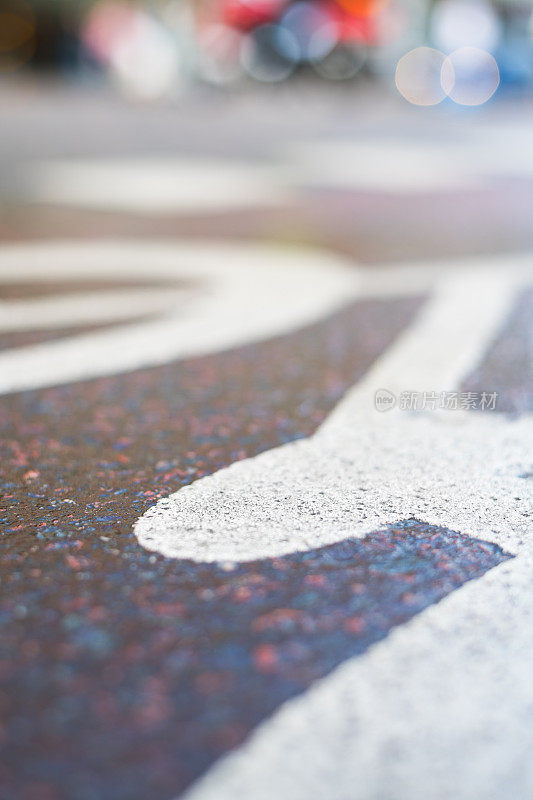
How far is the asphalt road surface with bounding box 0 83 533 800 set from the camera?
1.20 meters

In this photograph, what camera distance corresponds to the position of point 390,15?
695 inches

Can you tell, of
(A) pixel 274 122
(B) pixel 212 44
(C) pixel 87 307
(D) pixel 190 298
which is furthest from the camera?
(B) pixel 212 44

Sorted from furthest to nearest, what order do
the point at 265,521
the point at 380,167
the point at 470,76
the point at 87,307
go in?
the point at 470,76
the point at 380,167
the point at 87,307
the point at 265,521

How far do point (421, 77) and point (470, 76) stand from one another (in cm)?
86

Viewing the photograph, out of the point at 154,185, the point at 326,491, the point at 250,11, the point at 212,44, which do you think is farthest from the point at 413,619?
the point at 212,44

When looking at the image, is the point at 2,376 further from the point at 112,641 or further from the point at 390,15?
the point at 390,15

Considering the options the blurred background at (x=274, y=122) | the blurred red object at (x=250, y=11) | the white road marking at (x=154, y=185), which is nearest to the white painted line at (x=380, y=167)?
the blurred background at (x=274, y=122)

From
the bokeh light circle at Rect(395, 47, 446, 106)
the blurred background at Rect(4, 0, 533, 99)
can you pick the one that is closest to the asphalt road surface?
the blurred background at Rect(4, 0, 533, 99)

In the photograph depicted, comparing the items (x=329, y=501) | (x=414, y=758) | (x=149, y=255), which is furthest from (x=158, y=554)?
(x=149, y=255)

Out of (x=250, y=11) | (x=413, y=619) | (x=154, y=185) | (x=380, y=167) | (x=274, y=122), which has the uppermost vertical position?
(x=250, y=11)

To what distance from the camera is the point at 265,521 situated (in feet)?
5.84

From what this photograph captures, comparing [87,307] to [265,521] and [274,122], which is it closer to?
[265,521]

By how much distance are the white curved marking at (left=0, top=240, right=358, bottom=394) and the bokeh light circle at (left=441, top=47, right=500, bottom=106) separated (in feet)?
45.6

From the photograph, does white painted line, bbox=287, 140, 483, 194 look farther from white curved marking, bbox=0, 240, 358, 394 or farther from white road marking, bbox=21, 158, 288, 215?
white curved marking, bbox=0, 240, 358, 394
